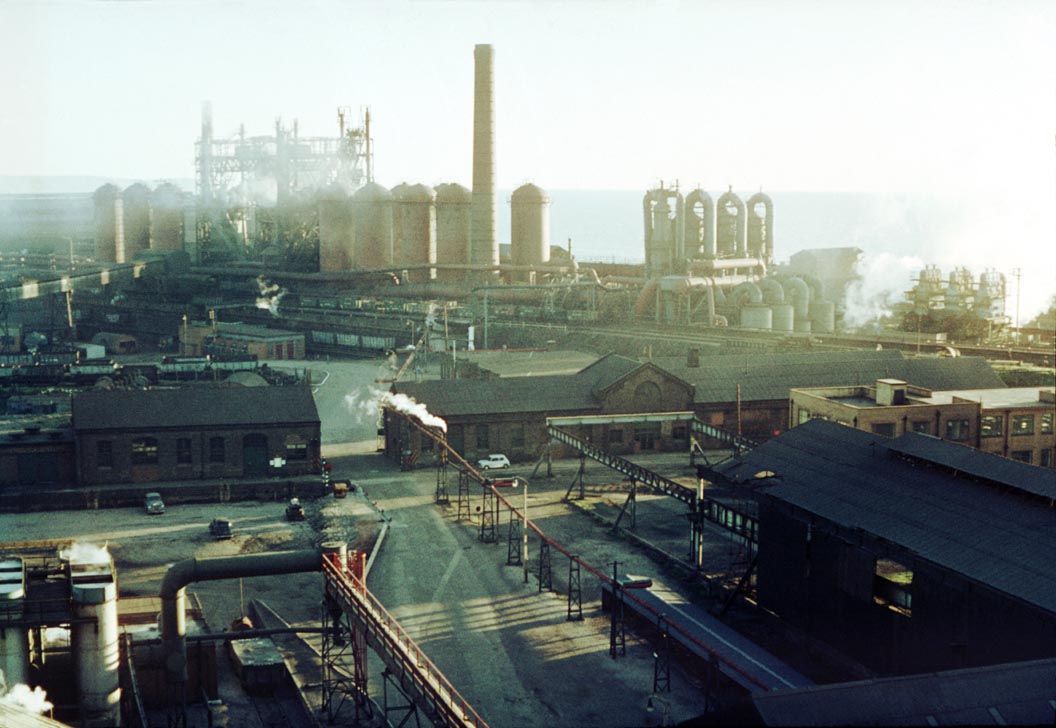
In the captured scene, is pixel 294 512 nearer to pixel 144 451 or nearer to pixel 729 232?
pixel 144 451

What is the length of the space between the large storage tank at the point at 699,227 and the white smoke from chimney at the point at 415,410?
162 feet

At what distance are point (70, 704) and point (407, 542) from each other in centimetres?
1407

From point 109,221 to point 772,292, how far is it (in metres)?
70.3

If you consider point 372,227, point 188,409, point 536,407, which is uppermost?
point 372,227

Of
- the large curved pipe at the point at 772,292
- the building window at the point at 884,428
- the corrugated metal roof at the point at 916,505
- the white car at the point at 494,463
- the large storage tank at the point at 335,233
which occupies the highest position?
the large storage tank at the point at 335,233

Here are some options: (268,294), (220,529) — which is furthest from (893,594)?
(268,294)

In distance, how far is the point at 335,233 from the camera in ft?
327

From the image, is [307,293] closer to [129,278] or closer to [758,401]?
[129,278]

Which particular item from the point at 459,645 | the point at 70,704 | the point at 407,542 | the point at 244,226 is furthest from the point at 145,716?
the point at 244,226

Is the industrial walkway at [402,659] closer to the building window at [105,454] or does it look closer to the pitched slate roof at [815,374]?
the building window at [105,454]

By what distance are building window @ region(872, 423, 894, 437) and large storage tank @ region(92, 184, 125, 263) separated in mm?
93381

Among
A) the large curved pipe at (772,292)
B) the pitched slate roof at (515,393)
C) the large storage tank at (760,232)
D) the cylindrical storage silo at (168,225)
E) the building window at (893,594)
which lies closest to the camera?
the building window at (893,594)

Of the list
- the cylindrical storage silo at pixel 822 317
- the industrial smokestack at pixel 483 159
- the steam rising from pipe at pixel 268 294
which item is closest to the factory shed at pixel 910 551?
the cylindrical storage silo at pixel 822 317

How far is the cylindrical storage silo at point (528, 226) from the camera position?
9619 centimetres
